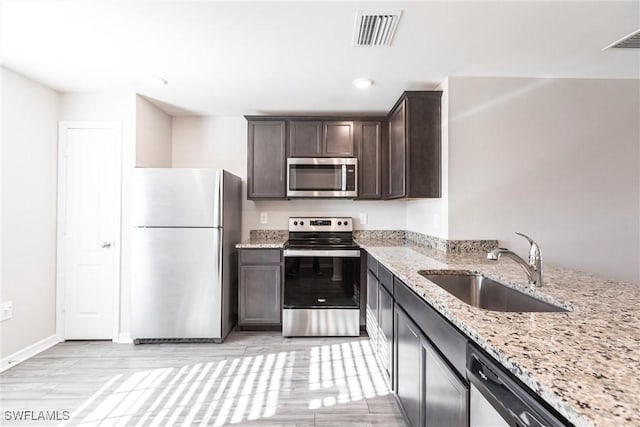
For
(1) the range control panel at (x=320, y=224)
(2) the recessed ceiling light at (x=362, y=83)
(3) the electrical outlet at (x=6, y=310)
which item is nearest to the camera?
(3) the electrical outlet at (x=6, y=310)

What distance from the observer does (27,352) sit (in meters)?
2.54

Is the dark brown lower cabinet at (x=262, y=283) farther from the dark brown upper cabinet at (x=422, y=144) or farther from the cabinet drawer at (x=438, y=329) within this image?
the cabinet drawer at (x=438, y=329)

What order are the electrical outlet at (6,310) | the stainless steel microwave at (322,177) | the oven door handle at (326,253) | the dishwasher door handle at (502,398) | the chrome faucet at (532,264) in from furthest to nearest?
the stainless steel microwave at (322,177)
the oven door handle at (326,253)
the electrical outlet at (6,310)
the chrome faucet at (532,264)
the dishwasher door handle at (502,398)

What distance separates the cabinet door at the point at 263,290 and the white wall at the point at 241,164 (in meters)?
0.67

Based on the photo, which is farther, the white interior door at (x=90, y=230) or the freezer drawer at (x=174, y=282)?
the white interior door at (x=90, y=230)

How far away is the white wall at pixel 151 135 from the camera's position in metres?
2.88

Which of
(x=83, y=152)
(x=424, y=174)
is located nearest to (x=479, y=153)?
(x=424, y=174)

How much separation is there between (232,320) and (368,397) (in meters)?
1.68

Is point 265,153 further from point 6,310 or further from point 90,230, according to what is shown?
point 6,310

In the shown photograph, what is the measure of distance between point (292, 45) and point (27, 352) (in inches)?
130

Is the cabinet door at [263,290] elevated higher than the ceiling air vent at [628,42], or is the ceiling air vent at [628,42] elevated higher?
the ceiling air vent at [628,42]

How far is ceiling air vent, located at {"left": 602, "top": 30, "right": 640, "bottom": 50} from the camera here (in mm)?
1845

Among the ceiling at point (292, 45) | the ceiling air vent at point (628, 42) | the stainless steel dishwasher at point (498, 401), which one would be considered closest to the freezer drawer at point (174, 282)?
the ceiling at point (292, 45)


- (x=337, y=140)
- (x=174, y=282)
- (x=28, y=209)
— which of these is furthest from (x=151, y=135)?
(x=337, y=140)
